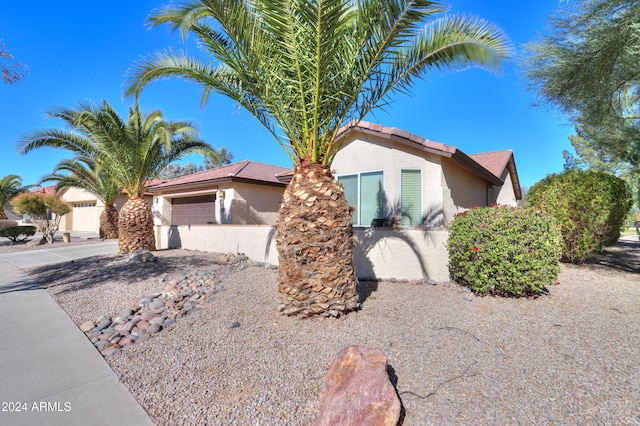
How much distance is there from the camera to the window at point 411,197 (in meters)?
8.98

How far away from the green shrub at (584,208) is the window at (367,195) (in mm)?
4382

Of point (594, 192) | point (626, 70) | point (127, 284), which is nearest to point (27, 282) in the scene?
point (127, 284)

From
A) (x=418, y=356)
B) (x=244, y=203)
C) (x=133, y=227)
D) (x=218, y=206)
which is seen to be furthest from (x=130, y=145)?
(x=418, y=356)

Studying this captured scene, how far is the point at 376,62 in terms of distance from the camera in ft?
15.8

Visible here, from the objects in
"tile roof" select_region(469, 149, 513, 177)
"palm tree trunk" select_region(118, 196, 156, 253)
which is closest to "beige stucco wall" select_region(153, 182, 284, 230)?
"palm tree trunk" select_region(118, 196, 156, 253)

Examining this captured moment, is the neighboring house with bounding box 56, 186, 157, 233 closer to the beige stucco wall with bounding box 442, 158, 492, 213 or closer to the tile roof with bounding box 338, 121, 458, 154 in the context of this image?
the tile roof with bounding box 338, 121, 458, 154

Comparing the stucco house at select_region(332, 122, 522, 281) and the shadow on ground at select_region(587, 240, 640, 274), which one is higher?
the stucco house at select_region(332, 122, 522, 281)

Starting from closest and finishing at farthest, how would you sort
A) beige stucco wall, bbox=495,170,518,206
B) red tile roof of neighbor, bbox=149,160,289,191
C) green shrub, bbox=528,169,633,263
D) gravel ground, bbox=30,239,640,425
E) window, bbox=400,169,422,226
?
gravel ground, bbox=30,239,640,425
green shrub, bbox=528,169,633,263
window, bbox=400,169,422,226
red tile roof of neighbor, bbox=149,160,289,191
beige stucco wall, bbox=495,170,518,206

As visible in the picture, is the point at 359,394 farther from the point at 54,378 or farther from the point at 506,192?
the point at 506,192

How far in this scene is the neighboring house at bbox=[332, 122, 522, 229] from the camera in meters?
8.70

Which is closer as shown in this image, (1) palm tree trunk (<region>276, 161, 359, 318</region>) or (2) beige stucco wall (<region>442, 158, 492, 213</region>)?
(1) palm tree trunk (<region>276, 161, 359, 318</region>)

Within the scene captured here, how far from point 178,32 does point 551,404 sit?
22.7 feet

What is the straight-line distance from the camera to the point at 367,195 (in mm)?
9500

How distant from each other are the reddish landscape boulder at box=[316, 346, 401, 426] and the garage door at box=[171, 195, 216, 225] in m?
13.5
